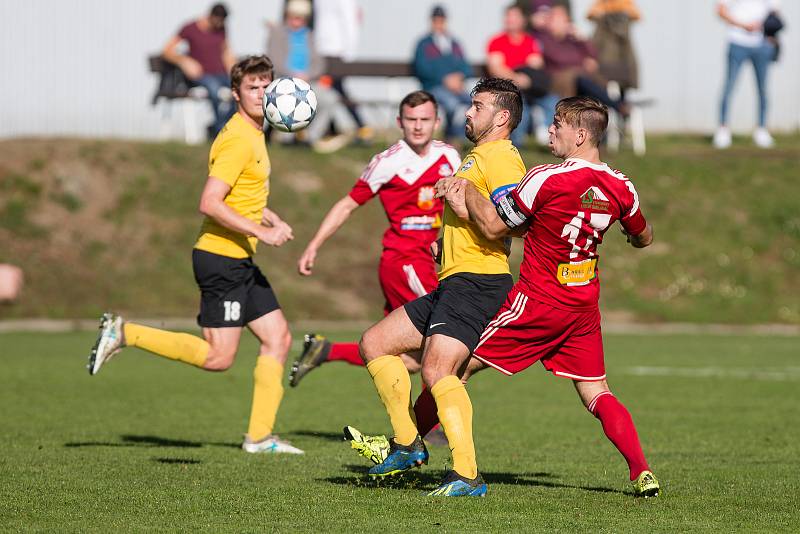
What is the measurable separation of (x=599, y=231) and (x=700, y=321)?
15.8 meters

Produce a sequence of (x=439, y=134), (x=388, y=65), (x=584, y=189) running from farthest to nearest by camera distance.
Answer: (x=439, y=134)
(x=388, y=65)
(x=584, y=189)

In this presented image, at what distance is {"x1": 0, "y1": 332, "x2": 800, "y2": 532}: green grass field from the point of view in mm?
6906

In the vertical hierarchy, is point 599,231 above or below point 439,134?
above

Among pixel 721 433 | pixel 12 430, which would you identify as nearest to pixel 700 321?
pixel 721 433

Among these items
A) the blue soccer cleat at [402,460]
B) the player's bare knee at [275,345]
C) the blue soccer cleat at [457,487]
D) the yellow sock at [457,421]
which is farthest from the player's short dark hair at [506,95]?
the player's bare knee at [275,345]

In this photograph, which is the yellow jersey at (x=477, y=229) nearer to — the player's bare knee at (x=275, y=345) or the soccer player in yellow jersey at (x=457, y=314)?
the soccer player in yellow jersey at (x=457, y=314)

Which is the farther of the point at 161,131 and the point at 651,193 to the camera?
the point at 161,131

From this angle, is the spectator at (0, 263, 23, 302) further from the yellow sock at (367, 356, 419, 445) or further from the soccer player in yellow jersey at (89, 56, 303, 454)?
the soccer player in yellow jersey at (89, 56, 303, 454)

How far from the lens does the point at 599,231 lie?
751 centimetres

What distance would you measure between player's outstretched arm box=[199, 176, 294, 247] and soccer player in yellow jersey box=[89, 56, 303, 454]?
129mm

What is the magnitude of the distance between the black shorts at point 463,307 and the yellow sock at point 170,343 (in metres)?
2.29

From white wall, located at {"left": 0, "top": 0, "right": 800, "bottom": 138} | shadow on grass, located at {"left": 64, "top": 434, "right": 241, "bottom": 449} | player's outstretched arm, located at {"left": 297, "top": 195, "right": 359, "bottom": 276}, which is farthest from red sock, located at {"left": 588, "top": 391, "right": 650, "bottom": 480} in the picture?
white wall, located at {"left": 0, "top": 0, "right": 800, "bottom": 138}

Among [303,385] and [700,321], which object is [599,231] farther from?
[700,321]

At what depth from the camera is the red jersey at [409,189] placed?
33.7 feet
